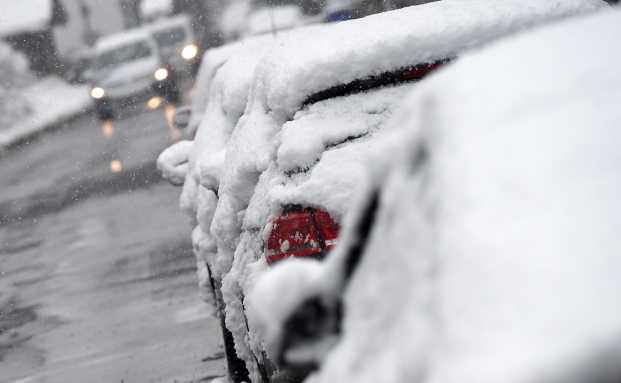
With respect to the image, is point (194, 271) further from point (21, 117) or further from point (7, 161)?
point (21, 117)

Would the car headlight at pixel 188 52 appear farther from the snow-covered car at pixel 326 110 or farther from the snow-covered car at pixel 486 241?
the snow-covered car at pixel 486 241

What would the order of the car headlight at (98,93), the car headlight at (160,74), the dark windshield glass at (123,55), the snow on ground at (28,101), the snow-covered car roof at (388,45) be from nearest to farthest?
the snow-covered car roof at (388,45), the car headlight at (98,93), the car headlight at (160,74), the dark windshield glass at (123,55), the snow on ground at (28,101)

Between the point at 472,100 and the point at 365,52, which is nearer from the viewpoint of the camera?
the point at 472,100

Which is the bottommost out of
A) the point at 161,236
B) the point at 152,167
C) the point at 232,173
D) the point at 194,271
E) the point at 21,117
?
the point at 21,117

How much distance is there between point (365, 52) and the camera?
3.65m

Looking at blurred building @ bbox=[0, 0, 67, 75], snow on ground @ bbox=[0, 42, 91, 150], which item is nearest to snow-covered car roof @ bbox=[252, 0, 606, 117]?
snow on ground @ bbox=[0, 42, 91, 150]

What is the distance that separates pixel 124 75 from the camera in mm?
23047

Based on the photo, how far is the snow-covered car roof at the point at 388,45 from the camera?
3.64 m

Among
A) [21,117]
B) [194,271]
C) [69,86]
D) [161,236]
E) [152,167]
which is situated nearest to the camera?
[194,271]

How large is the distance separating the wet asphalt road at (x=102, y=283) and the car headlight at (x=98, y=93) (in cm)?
716

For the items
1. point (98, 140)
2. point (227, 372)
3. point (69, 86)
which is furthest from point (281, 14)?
point (69, 86)

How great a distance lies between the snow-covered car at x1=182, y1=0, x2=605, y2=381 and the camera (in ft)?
11.3

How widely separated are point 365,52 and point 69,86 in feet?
129

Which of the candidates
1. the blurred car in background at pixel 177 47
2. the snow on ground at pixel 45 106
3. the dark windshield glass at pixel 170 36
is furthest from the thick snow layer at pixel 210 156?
Result: the dark windshield glass at pixel 170 36
